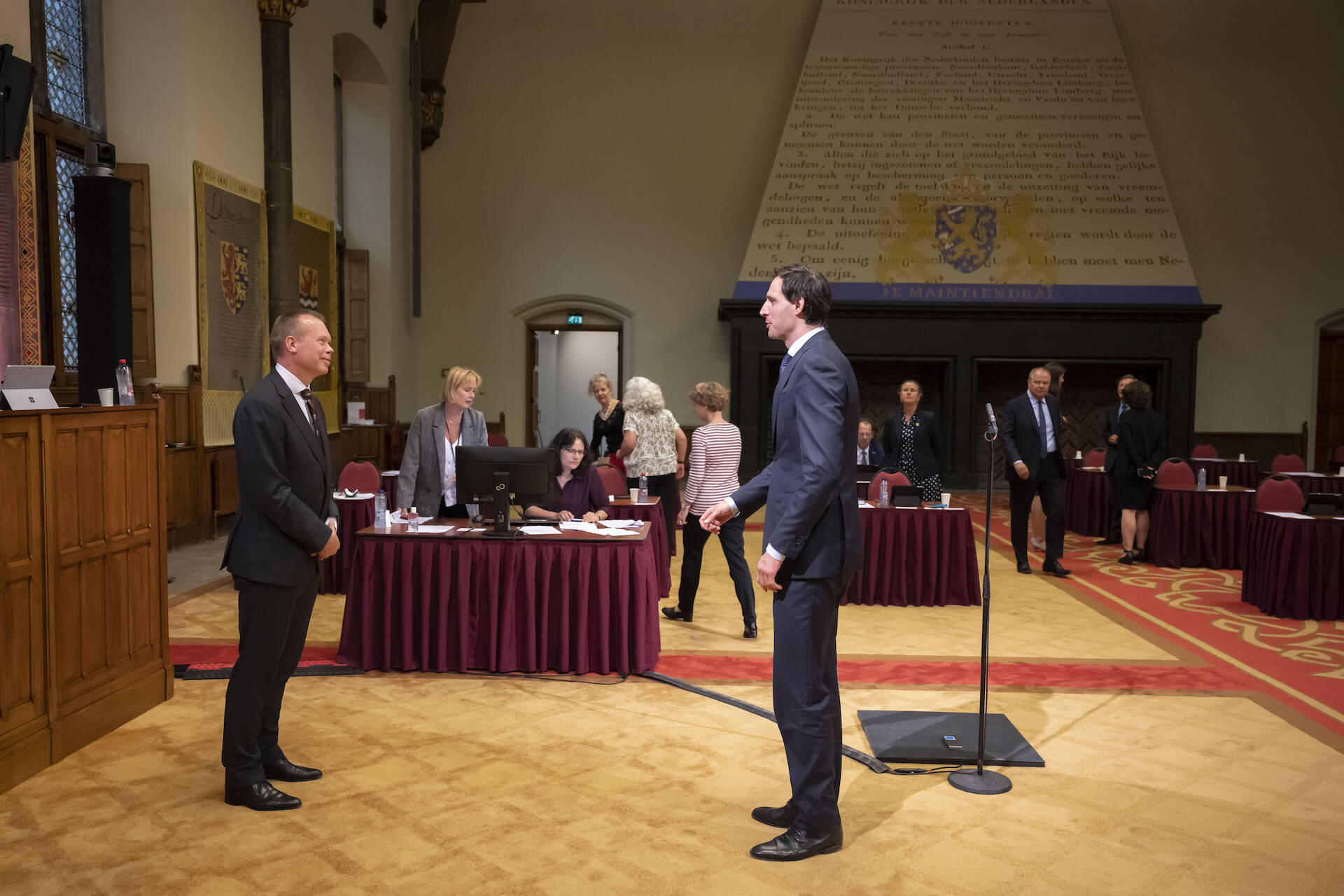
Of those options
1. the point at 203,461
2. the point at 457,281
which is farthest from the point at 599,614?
the point at 457,281

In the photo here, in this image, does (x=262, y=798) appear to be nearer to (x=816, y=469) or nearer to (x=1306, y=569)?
(x=816, y=469)

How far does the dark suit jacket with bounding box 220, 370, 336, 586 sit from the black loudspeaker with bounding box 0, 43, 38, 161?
11.3ft

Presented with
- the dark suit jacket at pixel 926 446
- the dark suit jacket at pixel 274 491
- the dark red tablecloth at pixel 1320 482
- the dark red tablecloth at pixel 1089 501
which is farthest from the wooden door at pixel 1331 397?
the dark suit jacket at pixel 274 491

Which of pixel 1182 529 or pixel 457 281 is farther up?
pixel 457 281

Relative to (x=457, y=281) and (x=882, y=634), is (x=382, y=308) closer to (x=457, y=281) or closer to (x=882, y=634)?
(x=457, y=281)

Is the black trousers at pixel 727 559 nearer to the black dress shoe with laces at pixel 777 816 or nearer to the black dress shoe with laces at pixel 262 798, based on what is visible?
the black dress shoe with laces at pixel 777 816

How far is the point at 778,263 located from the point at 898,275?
60.4 inches

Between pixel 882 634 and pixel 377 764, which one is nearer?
pixel 377 764

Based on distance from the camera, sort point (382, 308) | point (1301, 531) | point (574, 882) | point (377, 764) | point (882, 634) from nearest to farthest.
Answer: point (574, 882), point (377, 764), point (882, 634), point (1301, 531), point (382, 308)

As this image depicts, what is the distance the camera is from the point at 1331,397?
13344 mm

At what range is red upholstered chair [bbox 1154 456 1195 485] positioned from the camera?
8.02 m

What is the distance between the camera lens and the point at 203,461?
8312mm

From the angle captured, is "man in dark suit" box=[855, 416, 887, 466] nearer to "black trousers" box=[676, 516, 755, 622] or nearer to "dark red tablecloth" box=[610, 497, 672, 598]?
"dark red tablecloth" box=[610, 497, 672, 598]

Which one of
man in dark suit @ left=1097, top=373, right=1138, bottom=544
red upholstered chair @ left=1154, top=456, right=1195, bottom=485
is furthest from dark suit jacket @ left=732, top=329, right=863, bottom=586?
red upholstered chair @ left=1154, top=456, right=1195, bottom=485
